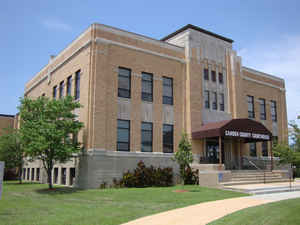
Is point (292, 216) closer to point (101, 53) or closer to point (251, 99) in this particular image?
point (101, 53)

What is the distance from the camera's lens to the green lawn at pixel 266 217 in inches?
395

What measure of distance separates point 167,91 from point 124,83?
430cm

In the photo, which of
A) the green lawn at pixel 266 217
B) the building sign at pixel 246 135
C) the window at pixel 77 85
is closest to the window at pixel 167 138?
the building sign at pixel 246 135

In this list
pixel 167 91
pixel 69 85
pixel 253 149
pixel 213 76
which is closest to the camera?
pixel 167 91

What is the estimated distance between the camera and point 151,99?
2672cm

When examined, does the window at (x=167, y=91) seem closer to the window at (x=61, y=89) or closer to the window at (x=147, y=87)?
the window at (x=147, y=87)

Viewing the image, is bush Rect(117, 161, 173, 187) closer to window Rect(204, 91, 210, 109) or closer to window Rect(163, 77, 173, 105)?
window Rect(163, 77, 173, 105)

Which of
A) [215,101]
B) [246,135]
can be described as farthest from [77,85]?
[246,135]

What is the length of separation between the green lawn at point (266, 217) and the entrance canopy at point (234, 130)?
12540 millimetres

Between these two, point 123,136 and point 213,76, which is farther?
point 213,76

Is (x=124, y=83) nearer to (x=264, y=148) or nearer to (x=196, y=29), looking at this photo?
(x=196, y=29)

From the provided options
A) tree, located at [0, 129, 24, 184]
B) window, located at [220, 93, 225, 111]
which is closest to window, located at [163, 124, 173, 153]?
window, located at [220, 93, 225, 111]

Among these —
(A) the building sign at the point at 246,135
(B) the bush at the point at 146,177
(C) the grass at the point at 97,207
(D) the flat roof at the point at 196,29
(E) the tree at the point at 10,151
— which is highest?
(D) the flat roof at the point at 196,29

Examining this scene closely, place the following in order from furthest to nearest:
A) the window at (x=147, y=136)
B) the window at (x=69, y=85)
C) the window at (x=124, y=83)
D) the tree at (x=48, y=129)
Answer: the window at (x=69, y=85) < the window at (x=147, y=136) < the window at (x=124, y=83) < the tree at (x=48, y=129)
